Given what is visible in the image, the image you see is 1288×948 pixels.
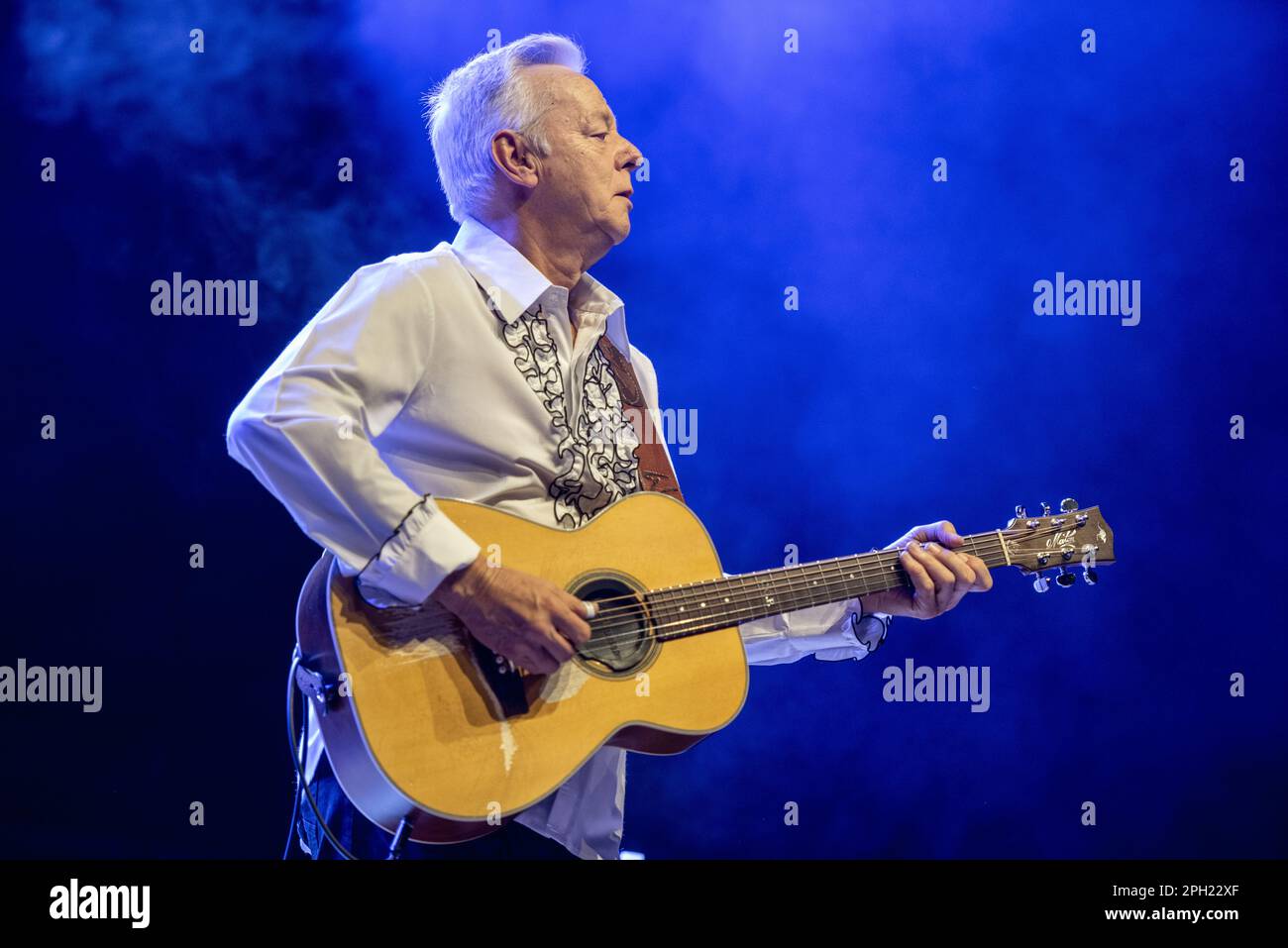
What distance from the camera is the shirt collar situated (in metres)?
2.27

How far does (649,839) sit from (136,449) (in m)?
1.83

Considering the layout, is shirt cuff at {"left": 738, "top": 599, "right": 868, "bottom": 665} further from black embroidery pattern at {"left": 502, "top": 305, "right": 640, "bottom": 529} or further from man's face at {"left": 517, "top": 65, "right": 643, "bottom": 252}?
man's face at {"left": 517, "top": 65, "right": 643, "bottom": 252}

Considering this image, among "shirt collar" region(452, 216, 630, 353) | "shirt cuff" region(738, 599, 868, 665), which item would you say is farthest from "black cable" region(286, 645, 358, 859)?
"shirt cuff" region(738, 599, 868, 665)

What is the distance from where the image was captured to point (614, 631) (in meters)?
2.06

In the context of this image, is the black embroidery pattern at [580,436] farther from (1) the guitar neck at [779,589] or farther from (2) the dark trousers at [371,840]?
(2) the dark trousers at [371,840]

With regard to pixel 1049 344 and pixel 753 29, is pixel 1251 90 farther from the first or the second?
pixel 753 29

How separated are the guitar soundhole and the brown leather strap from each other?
0.37 metres

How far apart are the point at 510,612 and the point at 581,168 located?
1.05m

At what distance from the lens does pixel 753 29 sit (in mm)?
3545

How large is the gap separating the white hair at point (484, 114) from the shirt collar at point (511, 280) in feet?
0.32

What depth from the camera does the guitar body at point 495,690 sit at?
1.80 meters

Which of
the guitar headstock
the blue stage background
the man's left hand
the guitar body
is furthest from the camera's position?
the blue stage background

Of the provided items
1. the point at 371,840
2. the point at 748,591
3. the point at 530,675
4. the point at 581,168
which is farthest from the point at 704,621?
the point at 581,168
